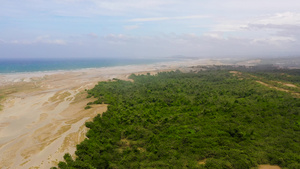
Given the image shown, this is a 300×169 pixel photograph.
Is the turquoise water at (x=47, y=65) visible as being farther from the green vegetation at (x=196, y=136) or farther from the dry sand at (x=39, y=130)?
the green vegetation at (x=196, y=136)

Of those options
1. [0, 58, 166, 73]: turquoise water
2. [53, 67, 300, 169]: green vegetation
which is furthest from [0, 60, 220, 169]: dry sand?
[0, 58, 166, 73]: turquoise water

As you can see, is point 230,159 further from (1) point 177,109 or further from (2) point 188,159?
(1) point 177,109

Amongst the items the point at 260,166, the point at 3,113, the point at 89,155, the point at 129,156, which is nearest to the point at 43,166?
the point at 89,155

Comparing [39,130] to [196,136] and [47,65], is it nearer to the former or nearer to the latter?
[196,136]

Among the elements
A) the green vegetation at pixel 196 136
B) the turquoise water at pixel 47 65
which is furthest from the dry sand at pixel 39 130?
the turquoise water at pixel 47 65

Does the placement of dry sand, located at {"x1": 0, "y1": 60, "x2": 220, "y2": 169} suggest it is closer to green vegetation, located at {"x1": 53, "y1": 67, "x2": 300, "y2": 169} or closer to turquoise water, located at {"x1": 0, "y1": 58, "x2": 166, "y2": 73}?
green vegetation, located at {"x1": 53, "y1": 67, "x2": 300, "y2": 169}

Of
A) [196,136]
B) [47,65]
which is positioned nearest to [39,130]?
[196,136]

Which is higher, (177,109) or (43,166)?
(177,109)

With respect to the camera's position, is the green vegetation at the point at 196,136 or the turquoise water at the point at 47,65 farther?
the turquoise water at the point at 47,65
